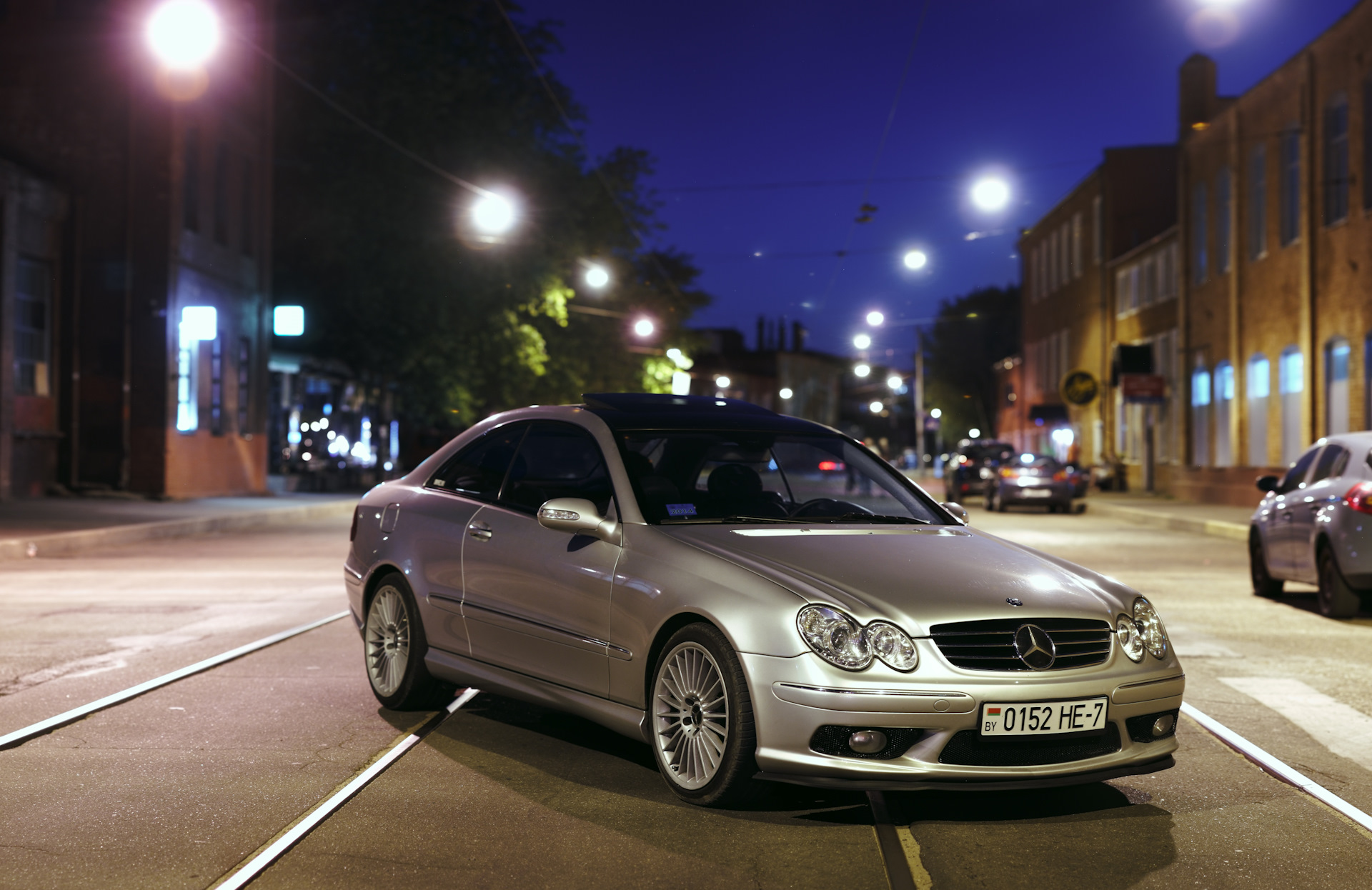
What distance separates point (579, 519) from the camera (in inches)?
236

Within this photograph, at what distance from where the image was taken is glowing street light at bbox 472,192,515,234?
33719 mm

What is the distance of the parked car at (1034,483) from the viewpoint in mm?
32281

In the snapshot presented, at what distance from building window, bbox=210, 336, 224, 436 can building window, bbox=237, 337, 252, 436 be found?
48.1 inches

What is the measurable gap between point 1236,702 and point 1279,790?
2245 millimetres

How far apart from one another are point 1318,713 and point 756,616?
13.3 ft

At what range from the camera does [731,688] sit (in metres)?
5.21

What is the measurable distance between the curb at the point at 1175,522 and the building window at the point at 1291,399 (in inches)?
130

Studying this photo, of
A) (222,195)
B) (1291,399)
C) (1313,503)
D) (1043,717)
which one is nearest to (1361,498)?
(1313,503)

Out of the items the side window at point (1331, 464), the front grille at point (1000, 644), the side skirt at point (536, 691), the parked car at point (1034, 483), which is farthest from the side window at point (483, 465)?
the parked car at point (1034, 483)

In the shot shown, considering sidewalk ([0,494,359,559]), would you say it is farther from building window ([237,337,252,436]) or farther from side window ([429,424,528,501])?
side window ([429,424,528,501])

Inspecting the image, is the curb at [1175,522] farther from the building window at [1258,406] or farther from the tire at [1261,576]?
the tire at [1261,576]

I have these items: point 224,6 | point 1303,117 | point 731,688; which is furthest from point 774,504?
point 224,6

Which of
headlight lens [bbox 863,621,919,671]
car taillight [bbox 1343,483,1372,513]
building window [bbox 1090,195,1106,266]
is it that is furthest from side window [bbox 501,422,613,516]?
building window [bbox 1090,195,1106,266]

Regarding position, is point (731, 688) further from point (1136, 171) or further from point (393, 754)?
point (1136, 171)
